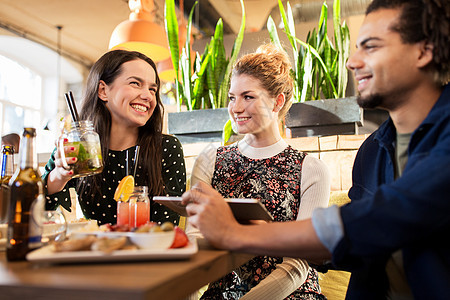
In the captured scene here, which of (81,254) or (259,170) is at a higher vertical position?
(259,170)

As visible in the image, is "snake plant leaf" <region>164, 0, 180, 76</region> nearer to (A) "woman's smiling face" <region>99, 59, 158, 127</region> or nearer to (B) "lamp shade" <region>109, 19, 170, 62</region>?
(B) "lamp shade" <region>109, 19, 170, 62</region>

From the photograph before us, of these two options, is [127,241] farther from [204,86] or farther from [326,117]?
[204,86]

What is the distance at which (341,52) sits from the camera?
95.3 inches

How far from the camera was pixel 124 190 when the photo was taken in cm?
106

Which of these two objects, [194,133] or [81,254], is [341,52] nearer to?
[194,133]

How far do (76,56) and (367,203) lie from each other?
8456mm

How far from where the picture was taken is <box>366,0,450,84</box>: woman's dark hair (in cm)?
95

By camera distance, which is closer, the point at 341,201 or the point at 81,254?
the point at 81,254

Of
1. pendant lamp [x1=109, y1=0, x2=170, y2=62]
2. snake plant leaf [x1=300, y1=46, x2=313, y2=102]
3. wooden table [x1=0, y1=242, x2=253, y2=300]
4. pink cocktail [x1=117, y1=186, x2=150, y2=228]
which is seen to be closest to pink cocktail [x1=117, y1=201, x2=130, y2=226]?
pink cocktail [x1=117, y1=186, x2=150, y2=228]

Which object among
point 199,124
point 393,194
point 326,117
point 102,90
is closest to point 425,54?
point 393,194

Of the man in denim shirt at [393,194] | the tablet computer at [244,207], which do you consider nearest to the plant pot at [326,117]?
the man in denim shirt at [393,194]

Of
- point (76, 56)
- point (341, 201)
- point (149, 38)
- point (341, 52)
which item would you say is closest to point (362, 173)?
point (341, 201)

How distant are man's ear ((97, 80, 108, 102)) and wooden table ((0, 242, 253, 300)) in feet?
3.26

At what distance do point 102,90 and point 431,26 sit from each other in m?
1.23
